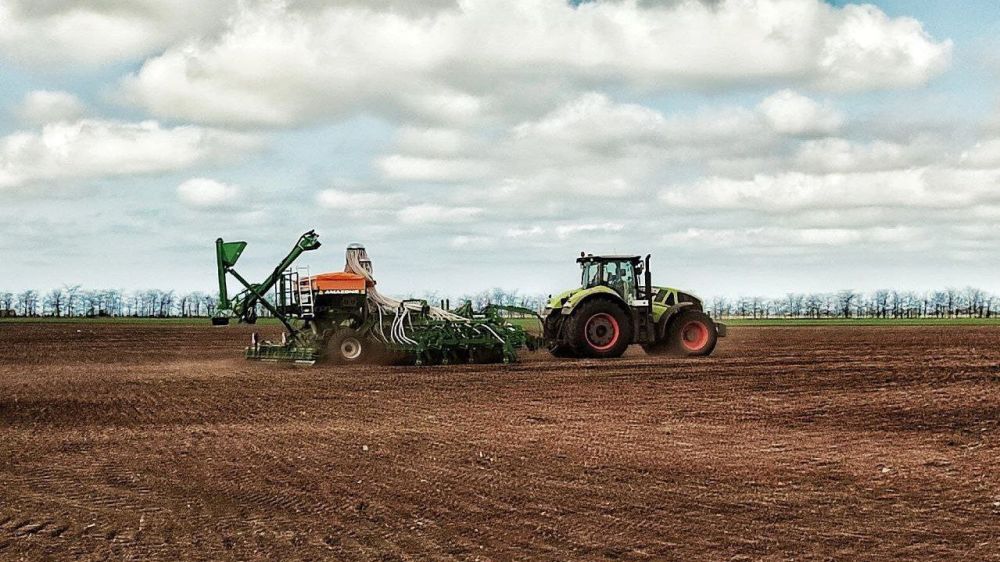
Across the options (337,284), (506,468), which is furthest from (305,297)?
(506,468)

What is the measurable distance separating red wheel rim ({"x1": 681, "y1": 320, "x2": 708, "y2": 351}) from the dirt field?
4.66m

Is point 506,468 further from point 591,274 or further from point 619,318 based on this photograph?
point 591,274

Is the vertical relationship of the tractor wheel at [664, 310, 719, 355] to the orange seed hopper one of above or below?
below

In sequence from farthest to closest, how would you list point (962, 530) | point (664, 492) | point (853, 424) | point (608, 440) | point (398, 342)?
point (398, 342), point (853, 424), point (608, 440), point (664, 492), point (962, 530)

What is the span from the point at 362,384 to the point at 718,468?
976cm

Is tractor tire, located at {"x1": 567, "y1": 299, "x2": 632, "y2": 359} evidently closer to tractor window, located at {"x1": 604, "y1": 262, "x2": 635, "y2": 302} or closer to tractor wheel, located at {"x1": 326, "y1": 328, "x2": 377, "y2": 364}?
tractor window, located at {"x1": 604, "y1": 262, "x2": 635, "y2": 302}

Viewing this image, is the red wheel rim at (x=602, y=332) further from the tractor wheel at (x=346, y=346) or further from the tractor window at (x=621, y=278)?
the tractor wheel at (x=346, y=346)

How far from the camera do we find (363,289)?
23375 mm

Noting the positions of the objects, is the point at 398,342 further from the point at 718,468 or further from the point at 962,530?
the point at 962,530

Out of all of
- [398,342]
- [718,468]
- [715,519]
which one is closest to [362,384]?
[398,342]

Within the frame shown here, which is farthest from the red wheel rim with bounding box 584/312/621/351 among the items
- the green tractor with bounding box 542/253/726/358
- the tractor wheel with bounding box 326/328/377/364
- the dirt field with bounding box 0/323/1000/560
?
the tractor wheel with bounding box 326/328/377/364

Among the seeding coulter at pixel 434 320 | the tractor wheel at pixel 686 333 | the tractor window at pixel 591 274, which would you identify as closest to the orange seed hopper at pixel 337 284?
the seeding coulter at pixel 434 320

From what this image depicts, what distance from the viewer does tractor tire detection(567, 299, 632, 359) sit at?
77.0ft

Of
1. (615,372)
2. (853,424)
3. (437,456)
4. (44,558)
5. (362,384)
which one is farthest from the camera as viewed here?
(615,372)
